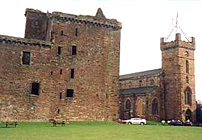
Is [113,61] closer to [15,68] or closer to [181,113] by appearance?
[15,68]

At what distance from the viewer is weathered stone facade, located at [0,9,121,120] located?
3503cm

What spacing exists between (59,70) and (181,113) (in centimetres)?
3022

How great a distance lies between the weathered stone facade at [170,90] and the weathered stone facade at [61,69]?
2220cm

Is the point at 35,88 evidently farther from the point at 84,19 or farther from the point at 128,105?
the point at 128,105

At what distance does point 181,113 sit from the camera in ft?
191

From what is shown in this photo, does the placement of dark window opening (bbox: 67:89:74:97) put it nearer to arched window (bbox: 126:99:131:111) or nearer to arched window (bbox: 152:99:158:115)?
arched window (bbox: 152:99:158:115)

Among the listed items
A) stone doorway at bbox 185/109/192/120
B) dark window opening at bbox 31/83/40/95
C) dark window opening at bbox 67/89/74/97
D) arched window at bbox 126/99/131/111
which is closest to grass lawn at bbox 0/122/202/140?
dark window opening at bbox 31/83/40/95

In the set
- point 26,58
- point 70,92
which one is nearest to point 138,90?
point 70,92

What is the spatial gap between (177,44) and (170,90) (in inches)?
368

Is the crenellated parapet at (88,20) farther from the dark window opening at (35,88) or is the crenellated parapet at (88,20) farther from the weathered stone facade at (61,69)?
the dark window opening at (35,88)

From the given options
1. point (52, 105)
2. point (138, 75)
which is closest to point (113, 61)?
point (52, 105)

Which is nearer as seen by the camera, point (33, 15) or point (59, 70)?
point (59, 70)

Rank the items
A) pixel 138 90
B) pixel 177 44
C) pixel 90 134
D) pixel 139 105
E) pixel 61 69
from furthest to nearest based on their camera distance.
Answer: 1. pixel 138 90
2. pixel 139 105
3. pixel 177 44
4. pixel 61 69
5. pixel 90 134

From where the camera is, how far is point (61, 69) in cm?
3772
